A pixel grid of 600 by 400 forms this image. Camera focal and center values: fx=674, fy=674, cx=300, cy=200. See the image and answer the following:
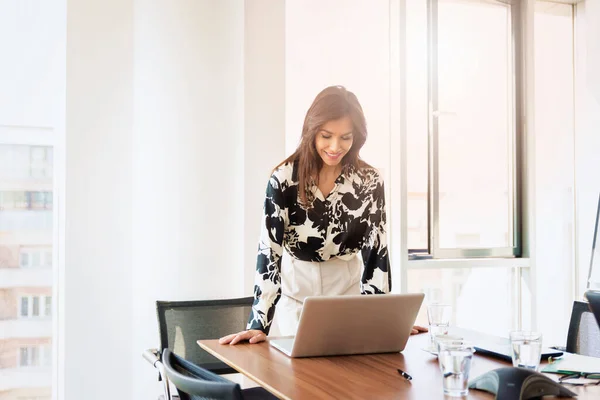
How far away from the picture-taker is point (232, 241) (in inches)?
127

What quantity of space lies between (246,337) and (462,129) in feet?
8.63

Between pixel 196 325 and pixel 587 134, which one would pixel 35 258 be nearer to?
pixel 196 325

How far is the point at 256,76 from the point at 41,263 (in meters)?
1.36

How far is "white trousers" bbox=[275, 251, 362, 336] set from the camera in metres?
2.31

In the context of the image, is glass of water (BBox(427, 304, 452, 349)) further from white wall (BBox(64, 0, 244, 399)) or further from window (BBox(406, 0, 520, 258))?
window (BBox(406, 0, 520, 258))

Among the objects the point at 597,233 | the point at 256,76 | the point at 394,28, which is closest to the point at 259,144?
the point at 256,76

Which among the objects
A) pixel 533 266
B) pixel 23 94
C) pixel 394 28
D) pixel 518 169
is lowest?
pixel 533 266

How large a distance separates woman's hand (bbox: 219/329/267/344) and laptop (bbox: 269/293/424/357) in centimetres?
12

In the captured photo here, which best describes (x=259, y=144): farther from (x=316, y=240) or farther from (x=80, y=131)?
(x=316, y=240)

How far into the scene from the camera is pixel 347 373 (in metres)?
1.56

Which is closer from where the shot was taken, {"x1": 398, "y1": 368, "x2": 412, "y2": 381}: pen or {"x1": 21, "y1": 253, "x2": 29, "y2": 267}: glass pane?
{"x1": 398, "y1": 368, "x2": 412, "y2": 381}: pen

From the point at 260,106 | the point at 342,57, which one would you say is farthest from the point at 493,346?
the point at 342,57

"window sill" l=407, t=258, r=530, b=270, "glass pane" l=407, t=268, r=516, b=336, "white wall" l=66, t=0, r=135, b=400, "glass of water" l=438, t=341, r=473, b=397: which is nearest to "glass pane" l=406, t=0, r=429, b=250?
"window sill" l=407, t=258, r=530, b=270

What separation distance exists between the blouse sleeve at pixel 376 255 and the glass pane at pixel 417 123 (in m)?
1.70
